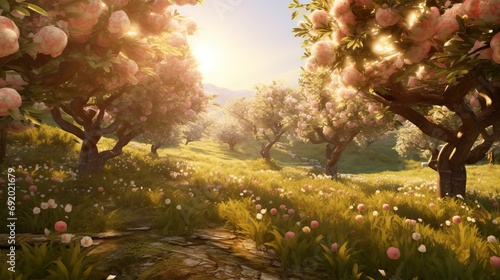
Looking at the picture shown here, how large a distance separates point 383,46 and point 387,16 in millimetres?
717

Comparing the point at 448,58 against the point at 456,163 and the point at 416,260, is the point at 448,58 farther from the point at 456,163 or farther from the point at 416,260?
the point at 456,163

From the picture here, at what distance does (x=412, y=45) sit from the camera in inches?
146

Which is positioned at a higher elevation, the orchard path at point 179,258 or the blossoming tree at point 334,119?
the blossoming tree at point 334,119

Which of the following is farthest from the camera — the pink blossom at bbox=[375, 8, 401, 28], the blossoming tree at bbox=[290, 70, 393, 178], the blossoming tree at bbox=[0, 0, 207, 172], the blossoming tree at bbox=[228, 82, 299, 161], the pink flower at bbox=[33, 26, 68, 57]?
the blossoming tree at bbox=[228, 82, 299, 161]

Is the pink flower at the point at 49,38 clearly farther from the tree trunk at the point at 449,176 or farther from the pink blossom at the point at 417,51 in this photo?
the tree trunk at the point at 449,176

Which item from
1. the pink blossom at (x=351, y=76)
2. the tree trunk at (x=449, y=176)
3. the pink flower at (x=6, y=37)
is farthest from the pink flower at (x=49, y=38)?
the tree trunk at (x=449, y=176)

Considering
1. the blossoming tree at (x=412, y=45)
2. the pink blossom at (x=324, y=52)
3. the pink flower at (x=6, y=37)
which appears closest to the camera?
the pink flower at (x=6, y=37)

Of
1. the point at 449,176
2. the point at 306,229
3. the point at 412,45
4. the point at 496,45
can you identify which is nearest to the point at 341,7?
the point at 412,45

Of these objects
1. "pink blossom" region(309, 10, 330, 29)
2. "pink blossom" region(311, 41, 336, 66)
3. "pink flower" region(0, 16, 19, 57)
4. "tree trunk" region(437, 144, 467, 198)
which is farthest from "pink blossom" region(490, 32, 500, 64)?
"tree trunk" region(437, 144, 467, 198)

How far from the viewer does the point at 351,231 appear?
4.02 metres

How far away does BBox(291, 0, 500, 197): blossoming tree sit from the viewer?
3.06m

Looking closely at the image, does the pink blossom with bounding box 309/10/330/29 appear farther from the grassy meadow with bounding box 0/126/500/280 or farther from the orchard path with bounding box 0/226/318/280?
the orchard path with bounding box 0/226/318/280

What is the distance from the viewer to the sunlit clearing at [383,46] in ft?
12.7

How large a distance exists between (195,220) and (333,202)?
290 cm
